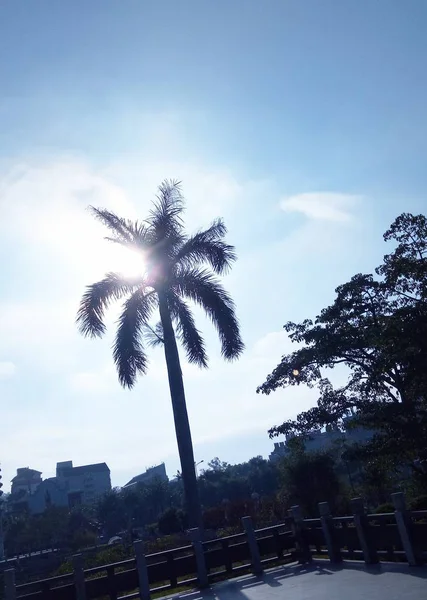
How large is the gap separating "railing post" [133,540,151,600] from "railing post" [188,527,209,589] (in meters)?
1.26

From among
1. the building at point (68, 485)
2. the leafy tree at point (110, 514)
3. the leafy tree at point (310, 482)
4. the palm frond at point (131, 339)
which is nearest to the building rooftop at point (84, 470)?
the building at point (68, 485)

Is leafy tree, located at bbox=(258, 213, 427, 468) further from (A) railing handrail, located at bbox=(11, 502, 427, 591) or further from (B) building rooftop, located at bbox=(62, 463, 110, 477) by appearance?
(B) building rooftop, located at bbox=(62, 463, 110, 477)

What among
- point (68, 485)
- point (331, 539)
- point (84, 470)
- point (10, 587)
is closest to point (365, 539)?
point (331, 539)

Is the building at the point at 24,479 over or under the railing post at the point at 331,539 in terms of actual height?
over

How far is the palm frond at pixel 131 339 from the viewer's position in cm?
1705

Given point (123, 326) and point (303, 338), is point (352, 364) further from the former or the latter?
point (123, 326)

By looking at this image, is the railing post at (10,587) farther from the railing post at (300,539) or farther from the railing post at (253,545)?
the railing post at (300,539)

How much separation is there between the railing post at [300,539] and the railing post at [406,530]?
166 inches

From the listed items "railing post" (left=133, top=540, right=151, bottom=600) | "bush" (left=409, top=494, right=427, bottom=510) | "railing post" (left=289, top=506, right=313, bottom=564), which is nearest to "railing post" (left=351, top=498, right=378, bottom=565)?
"railing post" (left=289, top=506, right=313, bottom=564)

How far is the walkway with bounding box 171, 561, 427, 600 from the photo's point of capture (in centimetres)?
908

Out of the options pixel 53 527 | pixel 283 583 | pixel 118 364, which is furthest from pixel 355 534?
pixel 53 527

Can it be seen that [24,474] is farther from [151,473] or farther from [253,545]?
[253,545]

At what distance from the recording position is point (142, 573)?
1273cm

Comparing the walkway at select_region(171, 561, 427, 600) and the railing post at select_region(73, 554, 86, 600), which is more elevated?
the railing post at select_region(73, 554, 86, 600)
